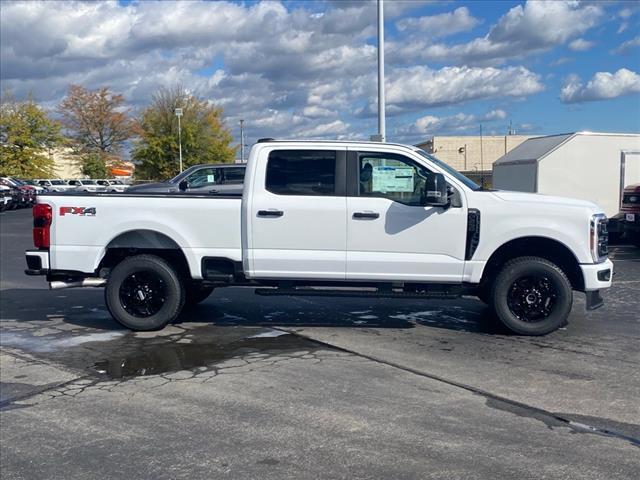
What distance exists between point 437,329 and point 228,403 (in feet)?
11.4

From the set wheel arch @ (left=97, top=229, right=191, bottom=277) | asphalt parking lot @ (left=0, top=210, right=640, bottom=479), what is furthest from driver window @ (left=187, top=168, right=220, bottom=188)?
wheel arch @ (left=97, top=229, right=191, bottom=277)

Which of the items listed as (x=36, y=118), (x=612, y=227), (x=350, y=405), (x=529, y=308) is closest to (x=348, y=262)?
(x=529, y=308)

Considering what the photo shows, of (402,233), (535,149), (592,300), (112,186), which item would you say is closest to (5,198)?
(112,186)

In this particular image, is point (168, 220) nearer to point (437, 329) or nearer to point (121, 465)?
point (437, 329)

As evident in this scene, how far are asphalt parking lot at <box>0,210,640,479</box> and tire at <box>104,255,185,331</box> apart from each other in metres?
0.22

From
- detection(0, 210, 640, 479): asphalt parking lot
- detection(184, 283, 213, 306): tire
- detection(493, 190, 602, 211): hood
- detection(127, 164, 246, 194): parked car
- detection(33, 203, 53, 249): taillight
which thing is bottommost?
detection(0, 210, 640, 479): asphalt parking lot

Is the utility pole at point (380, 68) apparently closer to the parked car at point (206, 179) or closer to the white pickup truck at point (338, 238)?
the parked car at point (206, 179)

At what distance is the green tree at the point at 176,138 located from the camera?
5291 cm

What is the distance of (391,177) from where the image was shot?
8.16m

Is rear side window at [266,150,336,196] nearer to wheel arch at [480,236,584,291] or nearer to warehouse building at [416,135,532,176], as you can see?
wheel arch at [480,236,584,291]

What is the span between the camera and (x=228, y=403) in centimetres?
579

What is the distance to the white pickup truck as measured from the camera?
7.93 meters

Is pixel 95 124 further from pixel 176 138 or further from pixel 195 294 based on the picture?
pixel 195 294

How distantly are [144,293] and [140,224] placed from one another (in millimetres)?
850
